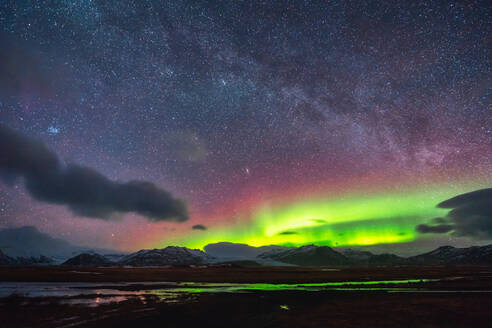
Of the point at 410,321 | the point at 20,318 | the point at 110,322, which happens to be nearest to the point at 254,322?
the point at 110,322

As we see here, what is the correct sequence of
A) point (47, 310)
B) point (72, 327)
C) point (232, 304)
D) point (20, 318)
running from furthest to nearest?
point (232, 304) < point (47, 310) < point (20, 318) < point (72, 327)

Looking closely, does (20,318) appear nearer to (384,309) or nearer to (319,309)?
(319,309)

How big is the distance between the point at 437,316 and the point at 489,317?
393 cm

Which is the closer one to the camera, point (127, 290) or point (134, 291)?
point (134, 291)

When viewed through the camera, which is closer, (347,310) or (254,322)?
(254,322)

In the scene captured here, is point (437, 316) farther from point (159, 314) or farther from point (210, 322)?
point (159, 314)

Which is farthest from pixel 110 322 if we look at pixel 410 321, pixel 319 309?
pixel 410 321

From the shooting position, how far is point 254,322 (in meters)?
22.3

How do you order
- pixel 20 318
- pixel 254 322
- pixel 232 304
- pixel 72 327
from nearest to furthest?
pixel 72 327 < pixel 254 322 < pixel 20 318 < pixel 232 304

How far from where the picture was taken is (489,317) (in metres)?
24.6

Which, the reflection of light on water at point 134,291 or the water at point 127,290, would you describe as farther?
the water at point 127,290

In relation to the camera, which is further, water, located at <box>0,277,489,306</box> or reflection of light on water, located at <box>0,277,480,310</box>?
water, located at <box>0,277,489,306</box>

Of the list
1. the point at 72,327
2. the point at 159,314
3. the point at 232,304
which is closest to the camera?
the point at 72,327

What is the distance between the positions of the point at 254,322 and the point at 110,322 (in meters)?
10.7
